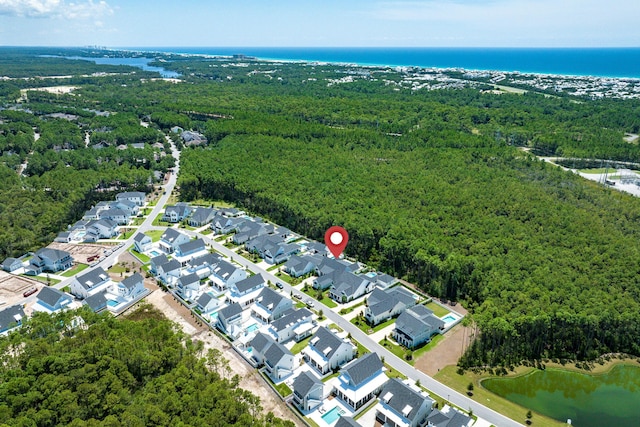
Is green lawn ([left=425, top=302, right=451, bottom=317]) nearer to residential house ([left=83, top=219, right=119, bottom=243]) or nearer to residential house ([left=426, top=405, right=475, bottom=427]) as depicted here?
residential house ([left=426, top=405, right=475, bottom=427])

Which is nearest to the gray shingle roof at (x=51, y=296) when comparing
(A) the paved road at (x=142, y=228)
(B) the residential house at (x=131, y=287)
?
(A) the paved road at (x=142, y=228)

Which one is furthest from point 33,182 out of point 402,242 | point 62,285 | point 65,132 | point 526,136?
point 526,136

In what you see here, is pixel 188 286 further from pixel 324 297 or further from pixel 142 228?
pixel 142 228

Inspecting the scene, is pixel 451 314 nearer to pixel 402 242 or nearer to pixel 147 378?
pixel 402 242

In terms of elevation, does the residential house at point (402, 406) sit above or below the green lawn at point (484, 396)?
above

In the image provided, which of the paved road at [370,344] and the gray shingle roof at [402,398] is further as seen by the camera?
the paved road at [370,344]

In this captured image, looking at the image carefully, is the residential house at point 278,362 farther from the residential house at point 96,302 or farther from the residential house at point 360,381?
the residential house at point 96,302
